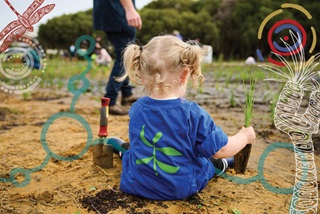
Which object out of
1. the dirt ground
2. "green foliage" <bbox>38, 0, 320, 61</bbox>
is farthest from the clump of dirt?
"green foliage" <bbox>38, 0, 320, 61</bbox>

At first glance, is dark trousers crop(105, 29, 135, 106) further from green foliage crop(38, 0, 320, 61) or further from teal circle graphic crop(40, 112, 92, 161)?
green foliage crop(38, 0, 320, 61)

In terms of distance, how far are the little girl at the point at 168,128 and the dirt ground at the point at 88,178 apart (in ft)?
Result: 0.30

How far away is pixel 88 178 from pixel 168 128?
57 centimetres

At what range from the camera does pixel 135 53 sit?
1631mm

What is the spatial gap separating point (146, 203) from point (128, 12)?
182cm

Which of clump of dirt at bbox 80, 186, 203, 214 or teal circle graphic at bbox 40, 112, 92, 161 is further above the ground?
clump of dirt at bbox 80, 186, 203, 214

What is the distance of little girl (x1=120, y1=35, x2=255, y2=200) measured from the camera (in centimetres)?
156

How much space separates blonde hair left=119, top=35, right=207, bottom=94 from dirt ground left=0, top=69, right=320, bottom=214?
1.66 feet

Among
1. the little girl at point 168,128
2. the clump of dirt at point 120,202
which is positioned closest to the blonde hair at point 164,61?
the little girl at point 168,128

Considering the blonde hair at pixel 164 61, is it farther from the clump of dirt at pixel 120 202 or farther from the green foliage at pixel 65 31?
the green foliage at pixel 65 31

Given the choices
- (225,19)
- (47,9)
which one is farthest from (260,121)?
(225,19)

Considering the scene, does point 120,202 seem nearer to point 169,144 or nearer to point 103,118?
point 169,144

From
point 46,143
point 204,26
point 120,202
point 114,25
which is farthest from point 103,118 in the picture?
point 204,26

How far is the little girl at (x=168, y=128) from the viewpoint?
1559mm
